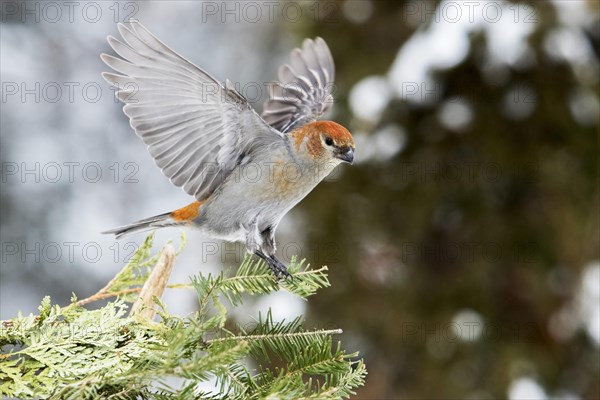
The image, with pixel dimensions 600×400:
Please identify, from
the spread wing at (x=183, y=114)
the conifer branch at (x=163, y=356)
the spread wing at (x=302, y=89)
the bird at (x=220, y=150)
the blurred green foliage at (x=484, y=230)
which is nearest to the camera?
the conifer branch at (x=163, y=356)

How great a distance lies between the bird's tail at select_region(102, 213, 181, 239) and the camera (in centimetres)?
312

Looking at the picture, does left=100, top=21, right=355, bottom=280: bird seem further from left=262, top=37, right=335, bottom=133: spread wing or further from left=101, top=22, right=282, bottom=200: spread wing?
left=262, top=37, right=335, bottom=133: spread wing

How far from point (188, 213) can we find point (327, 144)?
2.40 ft

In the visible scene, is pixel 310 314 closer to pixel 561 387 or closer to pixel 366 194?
pixel 366 194

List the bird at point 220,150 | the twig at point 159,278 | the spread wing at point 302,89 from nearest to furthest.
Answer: the twig at point 159,278 < the bird at point 220,150 < the spread wing at point 302,89

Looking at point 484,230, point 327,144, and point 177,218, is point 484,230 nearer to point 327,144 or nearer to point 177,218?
point 327,144

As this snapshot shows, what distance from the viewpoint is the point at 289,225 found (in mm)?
6004

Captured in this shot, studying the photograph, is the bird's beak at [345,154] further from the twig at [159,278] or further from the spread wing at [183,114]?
the twig at [159,278]

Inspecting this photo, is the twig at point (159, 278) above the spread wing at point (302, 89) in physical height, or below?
below

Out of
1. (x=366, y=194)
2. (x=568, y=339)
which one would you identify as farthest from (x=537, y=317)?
(x=366, y=194)

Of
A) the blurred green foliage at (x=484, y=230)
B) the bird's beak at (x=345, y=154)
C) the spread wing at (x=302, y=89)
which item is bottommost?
the blurred green foliage at (x=484, y=230)

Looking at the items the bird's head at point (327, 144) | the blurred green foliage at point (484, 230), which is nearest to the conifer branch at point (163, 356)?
the bird's head at point (327, 144)

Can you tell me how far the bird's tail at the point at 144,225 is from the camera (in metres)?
3.12

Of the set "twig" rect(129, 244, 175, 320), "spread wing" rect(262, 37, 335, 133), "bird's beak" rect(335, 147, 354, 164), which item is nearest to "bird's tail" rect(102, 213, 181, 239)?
"bird's beak" rect(335, 147, 354, 164)
